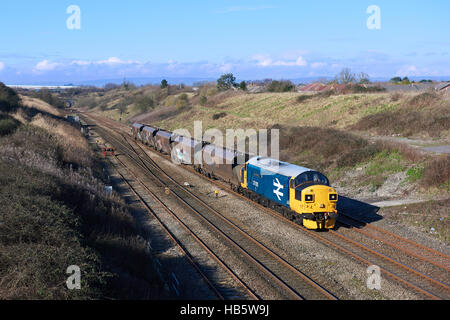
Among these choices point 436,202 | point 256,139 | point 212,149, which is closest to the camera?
point 436,202

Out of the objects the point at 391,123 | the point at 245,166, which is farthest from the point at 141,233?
the point at 391,123

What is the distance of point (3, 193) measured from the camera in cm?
1421

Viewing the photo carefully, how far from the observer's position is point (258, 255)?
55.1ft

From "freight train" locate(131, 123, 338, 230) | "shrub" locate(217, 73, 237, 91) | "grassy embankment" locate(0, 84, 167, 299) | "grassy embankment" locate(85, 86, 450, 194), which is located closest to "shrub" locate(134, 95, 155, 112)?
"shrub" locate(217, 73, 237, 91)

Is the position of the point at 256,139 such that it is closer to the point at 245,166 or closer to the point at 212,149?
the point at 212,149

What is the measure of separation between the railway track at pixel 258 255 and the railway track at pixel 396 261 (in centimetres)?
309

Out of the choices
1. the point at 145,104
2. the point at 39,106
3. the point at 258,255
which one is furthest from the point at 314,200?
the point at 145,104

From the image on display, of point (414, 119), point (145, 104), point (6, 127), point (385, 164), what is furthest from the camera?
Result: point (145, 104)

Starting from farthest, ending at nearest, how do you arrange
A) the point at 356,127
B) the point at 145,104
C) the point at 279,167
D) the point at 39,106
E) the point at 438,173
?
the point at 145,104 → the point at 39,106 → the point at 356,127 → the point at 438,173 → the point at 279,167

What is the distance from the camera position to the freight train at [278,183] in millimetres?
18656

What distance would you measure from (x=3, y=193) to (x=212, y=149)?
2025 cm

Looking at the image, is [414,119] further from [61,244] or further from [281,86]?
[281,86]

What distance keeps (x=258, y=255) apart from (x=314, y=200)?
13.4 feet
